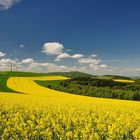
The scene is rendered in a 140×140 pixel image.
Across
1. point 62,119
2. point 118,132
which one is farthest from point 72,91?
point 118,132

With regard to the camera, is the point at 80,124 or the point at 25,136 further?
the point at 80,124

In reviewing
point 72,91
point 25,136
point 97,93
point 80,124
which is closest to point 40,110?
point 80,124

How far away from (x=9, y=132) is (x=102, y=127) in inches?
146

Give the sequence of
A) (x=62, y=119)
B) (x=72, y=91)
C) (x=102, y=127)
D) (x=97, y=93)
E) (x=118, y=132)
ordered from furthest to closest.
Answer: (x=72, y=91) → (x=97, y=93) → (x=62, y=119) → (x=102, y=127) → (x=118, y=132)

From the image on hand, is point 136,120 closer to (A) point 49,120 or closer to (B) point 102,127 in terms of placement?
(B) point 102,127

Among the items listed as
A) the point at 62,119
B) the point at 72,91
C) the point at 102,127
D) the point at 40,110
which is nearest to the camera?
the point at 102,127

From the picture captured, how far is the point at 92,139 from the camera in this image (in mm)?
10023

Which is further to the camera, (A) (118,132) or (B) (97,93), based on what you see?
(B) (97,93)

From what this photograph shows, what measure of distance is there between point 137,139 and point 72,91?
43.8 meters

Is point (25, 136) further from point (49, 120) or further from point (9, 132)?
point (49, 120)

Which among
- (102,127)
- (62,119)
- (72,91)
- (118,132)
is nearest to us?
(118,132)

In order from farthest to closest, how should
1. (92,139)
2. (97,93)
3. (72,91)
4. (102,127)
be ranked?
(72,91) < (97,93) < (102,127) < (92,139)

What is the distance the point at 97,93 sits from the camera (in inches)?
1921

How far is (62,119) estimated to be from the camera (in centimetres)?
1422
